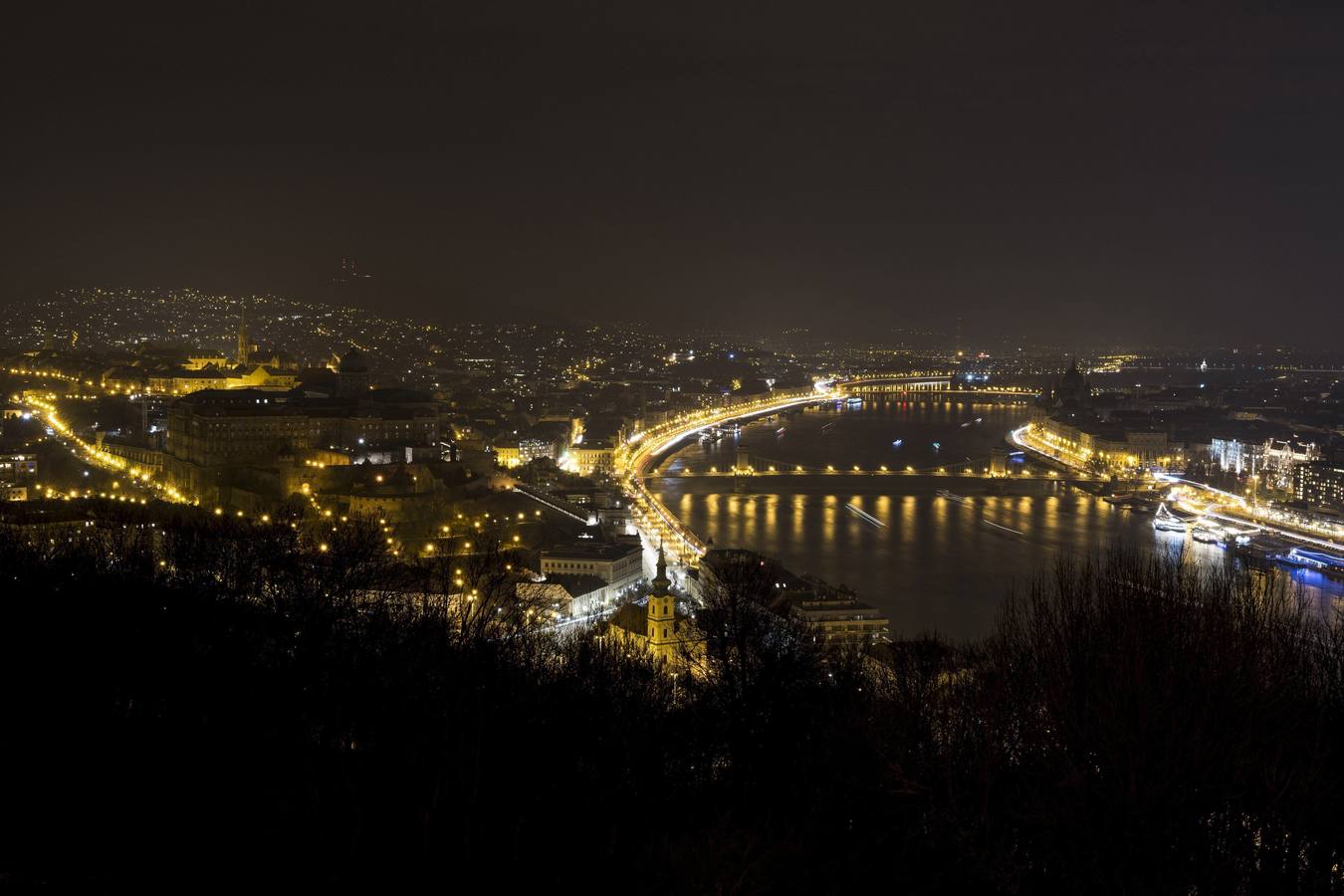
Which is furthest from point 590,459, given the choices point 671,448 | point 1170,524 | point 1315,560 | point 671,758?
point 671,758

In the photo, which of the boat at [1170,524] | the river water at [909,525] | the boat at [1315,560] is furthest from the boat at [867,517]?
the boat at [1315,560]

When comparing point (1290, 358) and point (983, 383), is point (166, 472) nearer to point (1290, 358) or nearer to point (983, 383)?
point (983, 383)

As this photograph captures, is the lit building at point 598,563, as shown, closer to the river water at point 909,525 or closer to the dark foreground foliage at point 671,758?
the river water at point 909,525

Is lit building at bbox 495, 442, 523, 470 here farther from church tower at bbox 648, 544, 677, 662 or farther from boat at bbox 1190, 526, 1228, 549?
church tower at bbox 648, 544, 677, 662

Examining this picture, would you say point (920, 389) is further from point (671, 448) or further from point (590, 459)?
point (590, 459)

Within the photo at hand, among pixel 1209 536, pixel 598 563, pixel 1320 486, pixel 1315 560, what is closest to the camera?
pixel 598 563

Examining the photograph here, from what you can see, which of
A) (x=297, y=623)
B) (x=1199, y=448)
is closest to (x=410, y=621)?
(x=297, y=623)

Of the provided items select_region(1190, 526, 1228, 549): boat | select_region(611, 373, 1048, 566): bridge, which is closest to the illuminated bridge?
select_region(611, 373, 1048, 566): bridge
